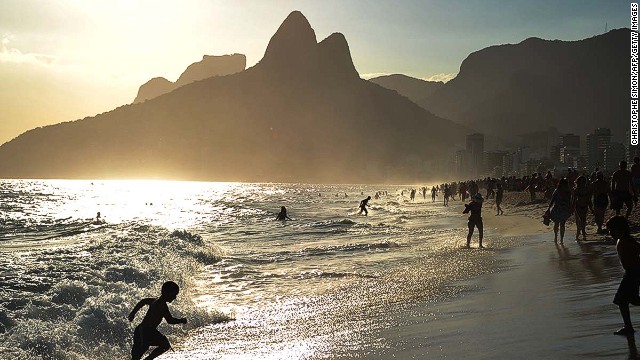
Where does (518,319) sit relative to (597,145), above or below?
below

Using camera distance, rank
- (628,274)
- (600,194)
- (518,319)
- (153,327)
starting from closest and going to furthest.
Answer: (628,274) < (153,327) < (518,319) < (600,194)

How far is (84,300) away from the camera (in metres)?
11.0

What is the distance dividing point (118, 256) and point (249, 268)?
4.09m

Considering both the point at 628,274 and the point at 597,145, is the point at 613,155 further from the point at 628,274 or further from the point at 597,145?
the point at 628,274

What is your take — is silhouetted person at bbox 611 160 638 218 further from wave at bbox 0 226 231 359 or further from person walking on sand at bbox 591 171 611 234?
wave at bbox 0 226 231 359

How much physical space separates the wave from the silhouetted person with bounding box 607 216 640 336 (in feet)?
21.4

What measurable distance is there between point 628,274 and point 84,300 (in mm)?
9733

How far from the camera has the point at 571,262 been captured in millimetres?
→ 12398

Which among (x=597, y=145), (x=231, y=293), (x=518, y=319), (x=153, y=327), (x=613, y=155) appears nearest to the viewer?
(x=153, y=327)

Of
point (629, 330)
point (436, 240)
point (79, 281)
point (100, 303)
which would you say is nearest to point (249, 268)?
point (79, 281)

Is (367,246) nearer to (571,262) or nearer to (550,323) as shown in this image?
(571,262)

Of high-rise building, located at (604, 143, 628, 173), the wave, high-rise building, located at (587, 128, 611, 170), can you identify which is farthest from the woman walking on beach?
high-rise building, located at (587, 128, 611, 170)

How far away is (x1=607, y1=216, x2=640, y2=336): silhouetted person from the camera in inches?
239

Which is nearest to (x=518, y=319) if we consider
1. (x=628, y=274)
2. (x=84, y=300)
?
(x=628, y=274)
